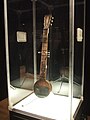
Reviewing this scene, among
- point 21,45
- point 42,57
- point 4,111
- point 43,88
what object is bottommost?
point 4,111

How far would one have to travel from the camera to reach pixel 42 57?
183 centimetres

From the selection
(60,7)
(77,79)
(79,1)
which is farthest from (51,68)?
(79,1)

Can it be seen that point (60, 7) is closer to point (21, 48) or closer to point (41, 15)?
point (41, 15)

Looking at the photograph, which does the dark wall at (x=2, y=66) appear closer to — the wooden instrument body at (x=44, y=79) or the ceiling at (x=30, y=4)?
the ceiling at (x=30, y=4)

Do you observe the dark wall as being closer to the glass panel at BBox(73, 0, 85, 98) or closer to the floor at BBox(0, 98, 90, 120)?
the floor at BBox(0, 98, 90, 120)

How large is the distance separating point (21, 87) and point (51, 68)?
596mm

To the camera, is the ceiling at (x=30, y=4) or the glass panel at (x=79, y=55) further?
the ceiling at (x=30, y=4)

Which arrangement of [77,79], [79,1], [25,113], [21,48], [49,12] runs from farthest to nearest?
[21,48]
[49,12]
[77,79]
[79,1]
[25,113]

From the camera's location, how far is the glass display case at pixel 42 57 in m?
1.77

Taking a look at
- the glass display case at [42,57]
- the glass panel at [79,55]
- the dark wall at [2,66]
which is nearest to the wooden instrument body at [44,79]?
the glass display case at [42,57]

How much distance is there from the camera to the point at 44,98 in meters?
1.90

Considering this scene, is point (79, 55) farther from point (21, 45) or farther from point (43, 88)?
point (21, 45)

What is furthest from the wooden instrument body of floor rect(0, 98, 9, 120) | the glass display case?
floor rect(0, 98, 9, 120)

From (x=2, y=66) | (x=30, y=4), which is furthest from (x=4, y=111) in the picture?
(x=30, y=4)
